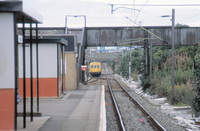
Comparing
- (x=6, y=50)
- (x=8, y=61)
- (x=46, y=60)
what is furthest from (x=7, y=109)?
(x=46, y=60)

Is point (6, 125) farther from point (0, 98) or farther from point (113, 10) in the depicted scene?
point (113, 10)

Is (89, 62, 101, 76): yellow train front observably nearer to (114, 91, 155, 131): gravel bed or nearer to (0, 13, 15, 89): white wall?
(114, 91, 155, 131): gravel bed

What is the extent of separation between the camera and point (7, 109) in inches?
282

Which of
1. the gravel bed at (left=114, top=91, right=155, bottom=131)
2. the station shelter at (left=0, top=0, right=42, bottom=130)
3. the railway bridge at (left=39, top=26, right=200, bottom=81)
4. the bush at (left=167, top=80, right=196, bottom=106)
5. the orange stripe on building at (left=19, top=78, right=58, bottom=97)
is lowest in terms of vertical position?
the gravel bed at (left=114, top=91, right=155, bottom=131)

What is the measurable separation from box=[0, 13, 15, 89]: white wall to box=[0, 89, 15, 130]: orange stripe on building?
152 mm

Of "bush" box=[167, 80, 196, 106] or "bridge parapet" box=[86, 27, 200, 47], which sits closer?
"bush" box=[167, 80, 196, 106]

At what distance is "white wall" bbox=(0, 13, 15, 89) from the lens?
7043 mm

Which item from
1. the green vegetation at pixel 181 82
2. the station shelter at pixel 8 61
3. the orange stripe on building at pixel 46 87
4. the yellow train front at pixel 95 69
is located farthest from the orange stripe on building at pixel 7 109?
the yellow train front at pixel 95 69

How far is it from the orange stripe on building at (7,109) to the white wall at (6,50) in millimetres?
152

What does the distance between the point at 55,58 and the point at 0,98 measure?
1004 cm

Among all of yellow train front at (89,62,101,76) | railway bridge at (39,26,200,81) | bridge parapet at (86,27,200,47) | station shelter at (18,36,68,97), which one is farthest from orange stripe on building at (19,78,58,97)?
yellow train front at (89,62,101,76)

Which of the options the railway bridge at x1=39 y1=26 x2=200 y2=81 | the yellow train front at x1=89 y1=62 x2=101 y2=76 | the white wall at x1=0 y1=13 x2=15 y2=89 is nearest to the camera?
the white wall at x1=0 y1=13 x2=15 y2=89

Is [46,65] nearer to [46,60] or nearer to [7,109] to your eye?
[46,60]

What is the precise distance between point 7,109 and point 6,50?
4.17ft
